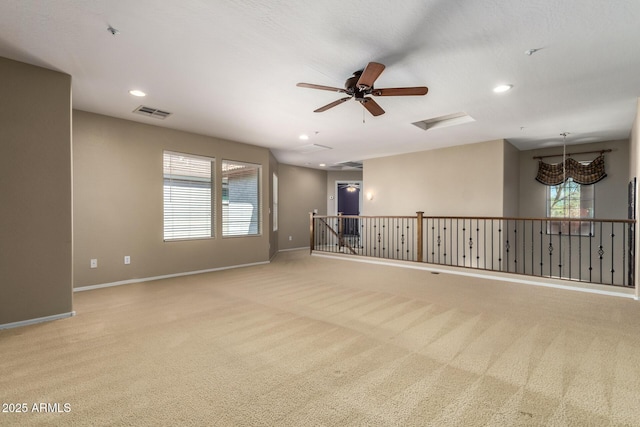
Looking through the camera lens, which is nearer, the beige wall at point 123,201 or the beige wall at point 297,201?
the beige wall at point 123,201

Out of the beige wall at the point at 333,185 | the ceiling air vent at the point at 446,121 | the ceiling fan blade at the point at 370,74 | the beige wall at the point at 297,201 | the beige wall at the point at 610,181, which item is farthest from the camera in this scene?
the beige wall at the point at 333,185

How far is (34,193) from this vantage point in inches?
121

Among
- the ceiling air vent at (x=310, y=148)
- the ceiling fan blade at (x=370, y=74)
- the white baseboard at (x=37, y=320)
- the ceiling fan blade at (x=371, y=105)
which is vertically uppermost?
the ceiling air vent at (x=310, y=148)

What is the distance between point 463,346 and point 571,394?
2.44 feet

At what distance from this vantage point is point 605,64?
9.90 feet

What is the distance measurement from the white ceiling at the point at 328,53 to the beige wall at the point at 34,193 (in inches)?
12.7

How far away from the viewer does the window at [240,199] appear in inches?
240

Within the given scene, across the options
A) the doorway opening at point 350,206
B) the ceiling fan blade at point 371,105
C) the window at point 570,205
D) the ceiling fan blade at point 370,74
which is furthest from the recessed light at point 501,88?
the doorway opening at point 350,206

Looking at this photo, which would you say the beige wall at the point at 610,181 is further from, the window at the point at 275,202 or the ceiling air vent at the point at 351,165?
the window at the point at 275,202

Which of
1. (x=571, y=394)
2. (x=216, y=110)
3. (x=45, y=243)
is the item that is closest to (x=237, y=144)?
(x=216, y=110)

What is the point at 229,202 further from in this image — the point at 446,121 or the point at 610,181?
the point at 610,181

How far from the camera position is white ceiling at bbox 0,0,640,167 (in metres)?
2.24

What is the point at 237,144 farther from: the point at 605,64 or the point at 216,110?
the point at 605,64

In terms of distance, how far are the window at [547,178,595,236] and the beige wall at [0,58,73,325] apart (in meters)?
8.57
